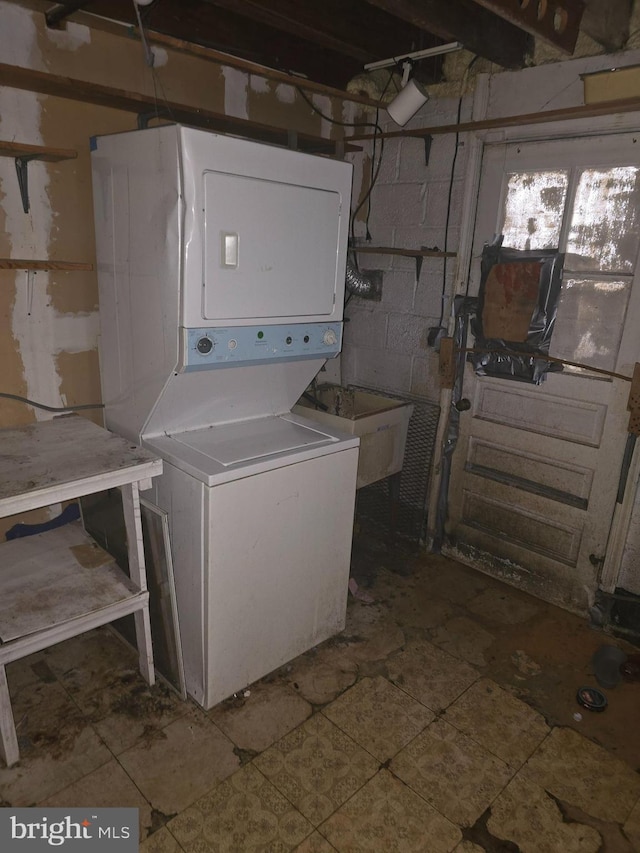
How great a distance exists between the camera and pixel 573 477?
2555 millimetres

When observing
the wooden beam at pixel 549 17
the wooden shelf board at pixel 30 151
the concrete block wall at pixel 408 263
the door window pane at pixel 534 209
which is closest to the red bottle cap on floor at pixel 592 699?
the concrete block wall at pixel 408 263

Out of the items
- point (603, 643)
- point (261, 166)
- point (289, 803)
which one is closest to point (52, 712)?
point (289, 803)

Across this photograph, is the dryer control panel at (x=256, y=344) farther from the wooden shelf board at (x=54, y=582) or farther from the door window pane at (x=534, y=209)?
the door window pane at (x=534, y=209)

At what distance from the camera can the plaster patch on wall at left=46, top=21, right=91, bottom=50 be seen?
6.22 ft

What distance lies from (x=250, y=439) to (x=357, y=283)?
138 centimetres

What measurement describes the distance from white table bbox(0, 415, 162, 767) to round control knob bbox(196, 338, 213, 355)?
36cm

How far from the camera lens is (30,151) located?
1764 mm

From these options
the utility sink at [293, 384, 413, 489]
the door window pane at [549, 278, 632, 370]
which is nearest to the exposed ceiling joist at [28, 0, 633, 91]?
the door window pane at [549, 278, 632, 370]

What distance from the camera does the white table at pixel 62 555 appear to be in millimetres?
1592

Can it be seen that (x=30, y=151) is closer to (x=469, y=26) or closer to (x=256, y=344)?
(x=256, y=344)

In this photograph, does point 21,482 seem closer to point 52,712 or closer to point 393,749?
point 52,712

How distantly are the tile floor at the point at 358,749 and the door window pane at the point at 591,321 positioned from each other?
1226 millimetres

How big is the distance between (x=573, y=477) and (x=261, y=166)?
73.2 inches

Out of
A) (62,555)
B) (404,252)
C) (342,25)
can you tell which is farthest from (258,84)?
(62,555)
